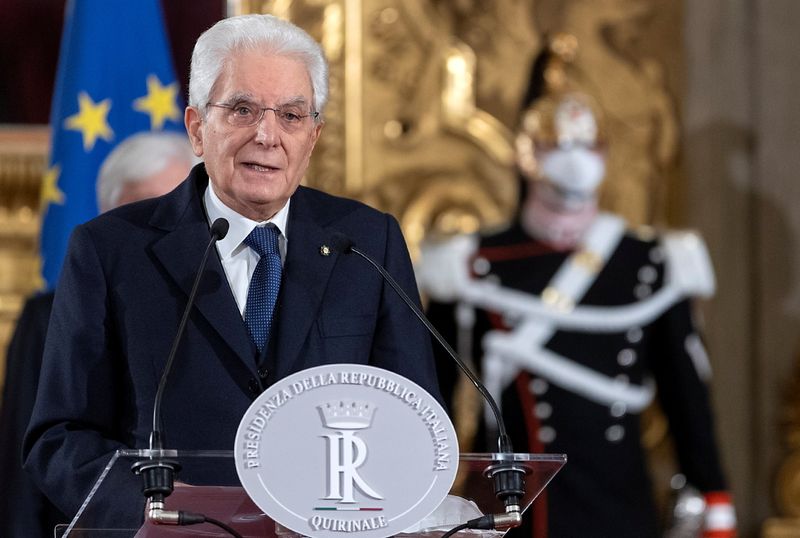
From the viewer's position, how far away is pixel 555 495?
363cm

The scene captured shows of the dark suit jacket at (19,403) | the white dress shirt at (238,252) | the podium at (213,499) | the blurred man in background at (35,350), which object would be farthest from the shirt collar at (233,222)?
the dark suit jacket at (19,403)

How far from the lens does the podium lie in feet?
4.76

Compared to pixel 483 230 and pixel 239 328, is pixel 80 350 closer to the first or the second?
pixel 239 328

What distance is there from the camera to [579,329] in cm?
376

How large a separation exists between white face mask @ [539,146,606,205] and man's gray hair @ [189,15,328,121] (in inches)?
76.2

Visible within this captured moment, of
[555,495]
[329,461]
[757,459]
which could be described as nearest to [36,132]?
[555,495]

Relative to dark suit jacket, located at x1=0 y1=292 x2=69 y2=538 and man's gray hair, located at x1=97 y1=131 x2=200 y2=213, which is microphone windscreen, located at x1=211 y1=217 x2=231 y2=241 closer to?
dark suit jacket, located at x1=0 y1=292 x2=69 y2=538

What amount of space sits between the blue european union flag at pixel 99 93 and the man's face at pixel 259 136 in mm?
2077

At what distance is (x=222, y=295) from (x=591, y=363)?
6.89ft

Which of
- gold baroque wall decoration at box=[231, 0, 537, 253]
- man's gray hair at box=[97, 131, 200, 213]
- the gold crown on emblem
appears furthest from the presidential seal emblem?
gold baroque wall decoration at box=[231, 0, 537, 253]

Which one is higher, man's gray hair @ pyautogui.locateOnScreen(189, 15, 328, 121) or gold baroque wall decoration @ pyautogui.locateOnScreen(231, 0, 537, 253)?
gold baroque wall decoration @ pyautogui.locateOnScreen(231, 0, 537, 253)

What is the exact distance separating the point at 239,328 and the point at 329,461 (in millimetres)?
295

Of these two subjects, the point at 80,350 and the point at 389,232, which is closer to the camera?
the point at 80,350

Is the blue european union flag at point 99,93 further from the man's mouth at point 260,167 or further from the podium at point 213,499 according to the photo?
the podium at point 213,499
